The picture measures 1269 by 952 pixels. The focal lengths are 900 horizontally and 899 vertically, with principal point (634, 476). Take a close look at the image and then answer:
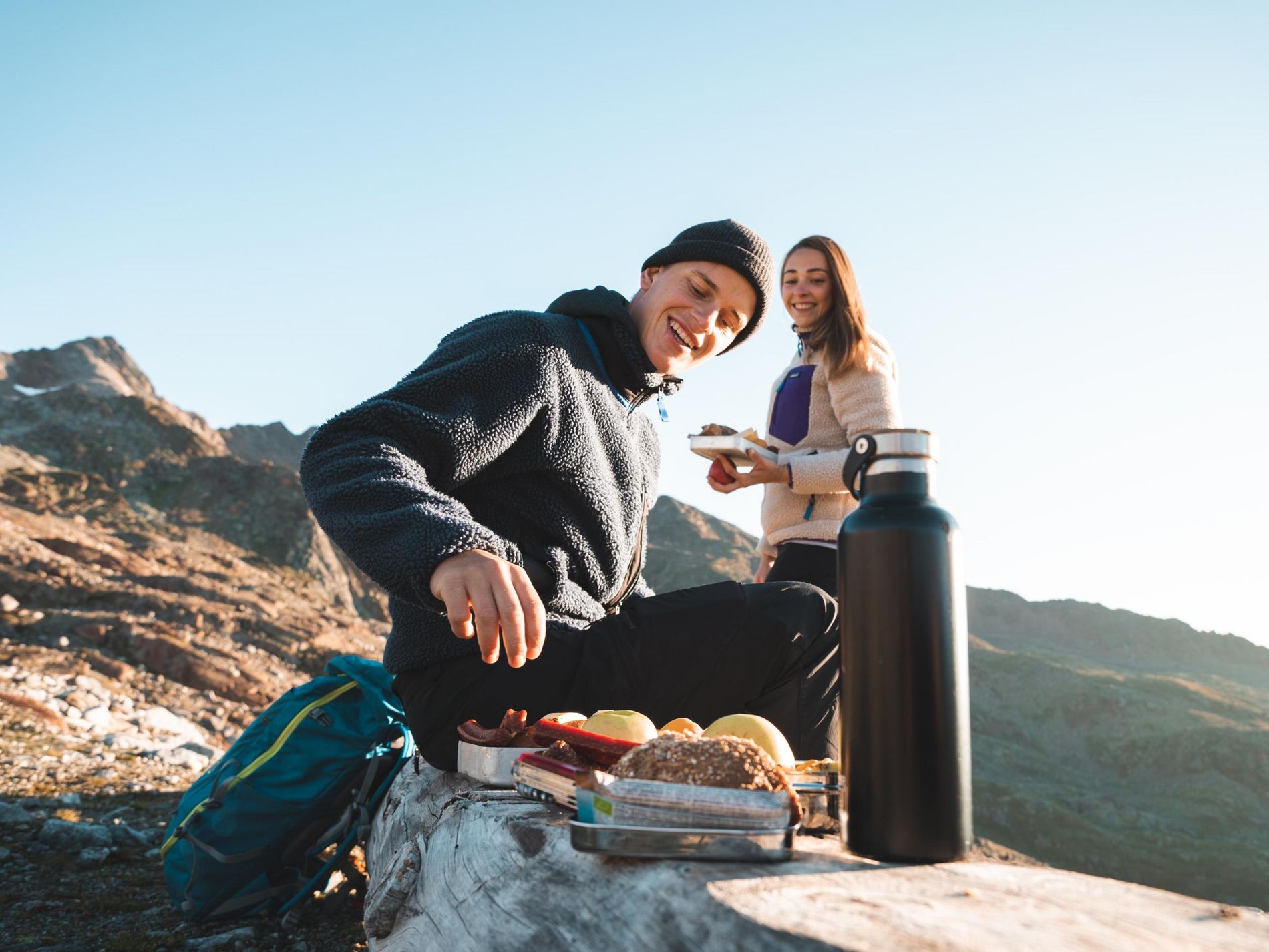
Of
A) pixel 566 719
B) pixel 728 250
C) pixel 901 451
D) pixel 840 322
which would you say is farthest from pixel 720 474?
pixel 901 451

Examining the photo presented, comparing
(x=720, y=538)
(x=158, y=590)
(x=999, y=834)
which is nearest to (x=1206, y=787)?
(x=999, y=834)

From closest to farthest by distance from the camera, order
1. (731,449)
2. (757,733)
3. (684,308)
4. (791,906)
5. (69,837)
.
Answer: (791,906)
(757,733)
(684,308)
(69,837)
(731,449)

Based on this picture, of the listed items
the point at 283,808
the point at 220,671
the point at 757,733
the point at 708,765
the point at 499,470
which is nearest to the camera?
the point at 708,765

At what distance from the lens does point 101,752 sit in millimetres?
6242

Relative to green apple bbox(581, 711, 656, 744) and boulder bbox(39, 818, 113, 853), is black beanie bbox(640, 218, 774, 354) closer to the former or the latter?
green apple bbox(581, 711, 656, 744)

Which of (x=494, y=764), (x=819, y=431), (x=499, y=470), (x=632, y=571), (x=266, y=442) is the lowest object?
(x=494, y=764)

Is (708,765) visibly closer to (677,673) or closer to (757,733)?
(757,733)

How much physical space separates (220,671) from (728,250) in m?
9.97

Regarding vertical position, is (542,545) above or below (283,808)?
above

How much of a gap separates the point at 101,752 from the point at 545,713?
5.27 m

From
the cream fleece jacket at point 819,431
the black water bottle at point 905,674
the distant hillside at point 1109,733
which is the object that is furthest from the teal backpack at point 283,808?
the distant hillside at point 1109,733

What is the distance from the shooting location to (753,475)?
4164 mm

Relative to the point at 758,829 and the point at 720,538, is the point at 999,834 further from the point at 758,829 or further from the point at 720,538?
the point at 758,829

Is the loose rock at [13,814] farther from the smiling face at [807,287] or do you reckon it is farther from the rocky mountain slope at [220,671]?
the smiling face at [807,287]
